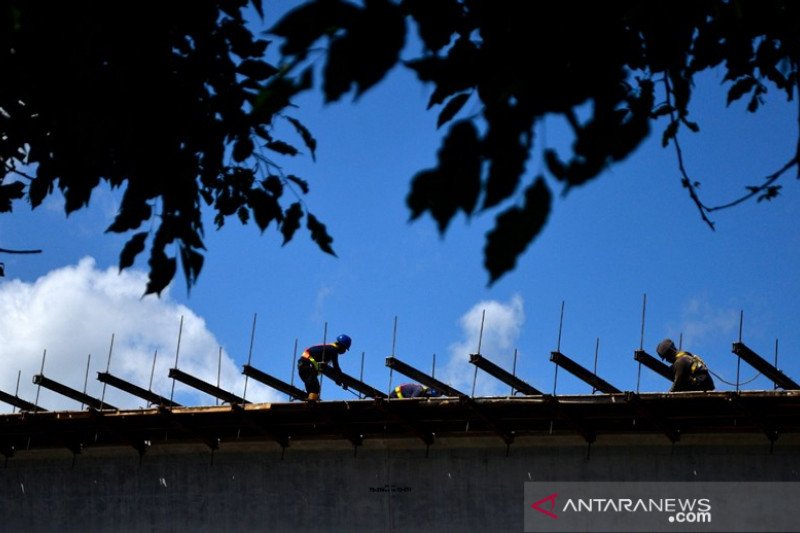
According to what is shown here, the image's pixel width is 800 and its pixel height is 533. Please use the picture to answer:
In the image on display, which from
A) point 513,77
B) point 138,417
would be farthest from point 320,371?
point 513,77

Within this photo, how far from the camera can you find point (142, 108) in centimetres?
463

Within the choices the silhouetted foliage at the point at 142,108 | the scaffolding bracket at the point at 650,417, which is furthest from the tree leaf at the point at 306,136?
the scaffolding bracket at the point at 650,417

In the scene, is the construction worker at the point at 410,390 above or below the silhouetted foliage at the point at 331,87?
above

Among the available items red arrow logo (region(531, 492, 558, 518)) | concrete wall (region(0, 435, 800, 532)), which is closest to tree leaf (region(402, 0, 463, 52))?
red arrow logo (region(531, 492, 558, 518))

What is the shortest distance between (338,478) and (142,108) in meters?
15.2

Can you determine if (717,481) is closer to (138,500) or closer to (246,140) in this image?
(138,500)

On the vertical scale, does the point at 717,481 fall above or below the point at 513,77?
above

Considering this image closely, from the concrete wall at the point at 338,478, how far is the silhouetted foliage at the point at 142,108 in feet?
44.1

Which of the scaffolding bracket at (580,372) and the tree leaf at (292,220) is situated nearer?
the tree leaf at (292,220)

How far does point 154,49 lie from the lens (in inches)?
177

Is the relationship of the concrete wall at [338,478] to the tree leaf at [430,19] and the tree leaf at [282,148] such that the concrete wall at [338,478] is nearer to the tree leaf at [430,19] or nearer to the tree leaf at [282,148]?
the tree leaf at [282,148]

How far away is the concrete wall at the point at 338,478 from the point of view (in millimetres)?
17625

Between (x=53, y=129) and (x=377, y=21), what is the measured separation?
3.10 metres

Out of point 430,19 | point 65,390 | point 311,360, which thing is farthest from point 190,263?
point 65,390
